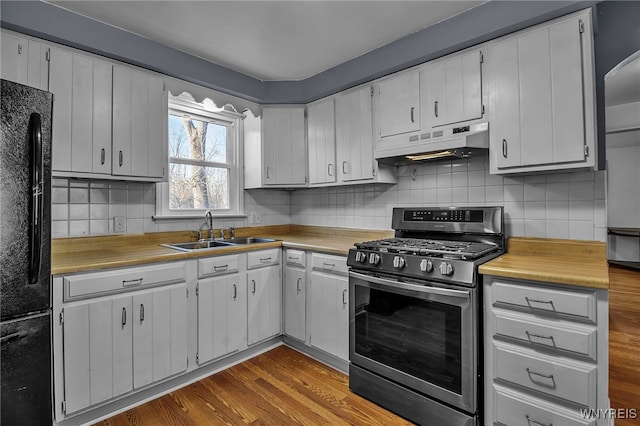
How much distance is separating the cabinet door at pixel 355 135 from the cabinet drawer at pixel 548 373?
1.60m

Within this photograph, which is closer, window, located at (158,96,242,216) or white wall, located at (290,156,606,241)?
white wall, located at (290,156,606,241)

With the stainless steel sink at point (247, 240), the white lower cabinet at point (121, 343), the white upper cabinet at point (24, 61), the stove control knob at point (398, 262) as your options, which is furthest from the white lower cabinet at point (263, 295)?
the white upper cabinet at point (24, 61)

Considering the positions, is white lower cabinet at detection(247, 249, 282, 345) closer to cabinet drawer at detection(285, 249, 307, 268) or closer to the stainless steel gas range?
cabinet drawer at detection(285, 249, 307, 268)

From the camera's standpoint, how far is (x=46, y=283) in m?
1.47

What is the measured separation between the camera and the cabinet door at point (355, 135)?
2.72 m

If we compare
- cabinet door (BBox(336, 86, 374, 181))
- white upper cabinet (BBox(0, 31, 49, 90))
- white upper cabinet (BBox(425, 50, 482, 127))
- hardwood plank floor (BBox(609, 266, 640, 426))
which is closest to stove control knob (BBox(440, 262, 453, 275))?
hardwood plank floor (BBox(609, 266, 640, 426))

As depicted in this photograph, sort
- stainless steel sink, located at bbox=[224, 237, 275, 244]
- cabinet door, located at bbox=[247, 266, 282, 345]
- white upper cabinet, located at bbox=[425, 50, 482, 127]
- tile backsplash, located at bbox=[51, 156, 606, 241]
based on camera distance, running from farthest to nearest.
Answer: stainless steel sink, located at bbox=[224, 237, 275, 244] → cabinet door, located at bbox=[247, 266, 282, 345] → white upper cabinet, located at bbox=[425, 50, 482, 127] → tile backsplash, located at bbox=[51, 156, 606, 241]

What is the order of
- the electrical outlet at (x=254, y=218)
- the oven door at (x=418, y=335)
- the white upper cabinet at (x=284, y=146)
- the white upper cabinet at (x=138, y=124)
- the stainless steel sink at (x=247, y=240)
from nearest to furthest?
the oven door at (x=418, y=335), the white upper cabinet at (x=138, y=124), the stainless steel sink at (x=247, y=240), the white upper cabinet at (x=284, y=146), the electrical outlet at (x=254, y=218)

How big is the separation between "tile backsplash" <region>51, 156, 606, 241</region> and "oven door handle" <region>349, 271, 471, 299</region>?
80cm

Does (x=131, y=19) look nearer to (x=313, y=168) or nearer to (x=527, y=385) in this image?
(x=313, y=168)

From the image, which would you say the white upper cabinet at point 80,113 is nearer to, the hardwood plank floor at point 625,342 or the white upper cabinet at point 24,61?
the white upper cabinet at point 24,61

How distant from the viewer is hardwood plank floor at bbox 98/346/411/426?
1881mm

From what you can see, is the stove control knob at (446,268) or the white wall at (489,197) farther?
the white wall at (489,197)

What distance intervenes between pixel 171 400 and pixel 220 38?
2.52 m
